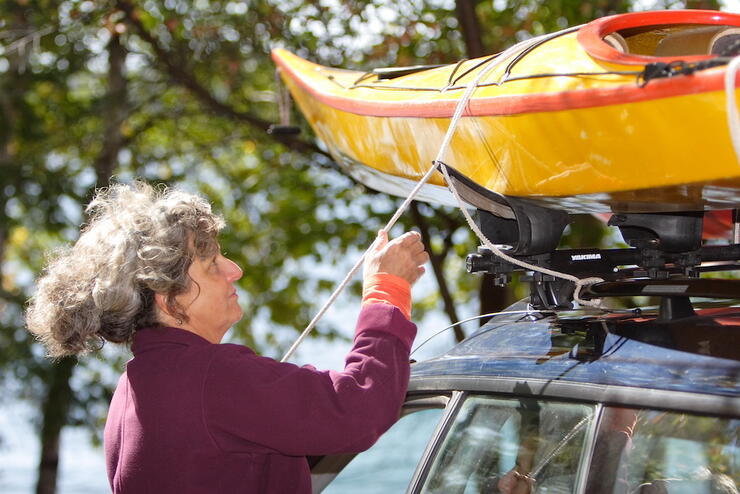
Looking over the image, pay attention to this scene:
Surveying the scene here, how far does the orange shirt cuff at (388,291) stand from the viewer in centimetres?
204

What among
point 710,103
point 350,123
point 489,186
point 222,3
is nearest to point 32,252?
point 222,3

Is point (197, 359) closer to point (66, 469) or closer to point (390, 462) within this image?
point (390, 462)

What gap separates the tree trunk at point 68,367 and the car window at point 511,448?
6062mm

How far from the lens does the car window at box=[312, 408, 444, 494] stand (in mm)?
2822

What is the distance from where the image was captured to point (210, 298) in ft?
6.86

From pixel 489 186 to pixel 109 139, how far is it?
6276mm

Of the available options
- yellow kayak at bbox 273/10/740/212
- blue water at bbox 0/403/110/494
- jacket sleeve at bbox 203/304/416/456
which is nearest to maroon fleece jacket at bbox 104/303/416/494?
jacket sleeve at bbox 203/304/416/456

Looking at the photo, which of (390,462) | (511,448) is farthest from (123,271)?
(390,462)

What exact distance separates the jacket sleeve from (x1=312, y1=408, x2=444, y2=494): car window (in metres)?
0.78

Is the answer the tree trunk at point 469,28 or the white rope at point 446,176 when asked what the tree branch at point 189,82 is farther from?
the white rope at point 446,176

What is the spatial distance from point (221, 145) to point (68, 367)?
2.42 metres

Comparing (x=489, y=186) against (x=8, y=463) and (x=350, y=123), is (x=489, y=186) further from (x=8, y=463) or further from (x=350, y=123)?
(x=8, y=463)

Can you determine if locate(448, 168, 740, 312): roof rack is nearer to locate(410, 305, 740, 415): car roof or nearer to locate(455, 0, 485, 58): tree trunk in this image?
locate(410, 305, 740, 415): car roof

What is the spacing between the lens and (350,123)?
11.7 ft
